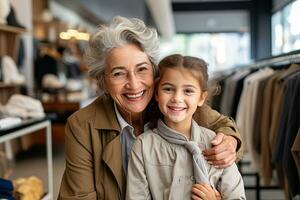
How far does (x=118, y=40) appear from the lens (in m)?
1.33

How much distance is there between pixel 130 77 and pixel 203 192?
45cm

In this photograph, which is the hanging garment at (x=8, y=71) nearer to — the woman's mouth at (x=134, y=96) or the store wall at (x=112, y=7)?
the store wall at (x=112, y=7)

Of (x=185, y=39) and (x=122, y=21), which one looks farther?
(x=185, y=39)

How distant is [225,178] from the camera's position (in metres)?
1.25

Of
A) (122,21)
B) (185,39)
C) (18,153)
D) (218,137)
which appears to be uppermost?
(185,39)

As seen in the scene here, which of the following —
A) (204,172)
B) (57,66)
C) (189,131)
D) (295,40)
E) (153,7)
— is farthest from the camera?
(153,7)

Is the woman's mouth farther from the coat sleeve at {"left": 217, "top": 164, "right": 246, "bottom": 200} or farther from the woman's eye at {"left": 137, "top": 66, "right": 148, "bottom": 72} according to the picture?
the coat sleeve at {"left": 217, "top": 164, "right": 246, "bottom": 200}

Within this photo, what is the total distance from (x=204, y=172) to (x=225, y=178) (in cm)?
7

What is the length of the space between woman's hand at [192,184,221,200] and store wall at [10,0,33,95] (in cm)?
445

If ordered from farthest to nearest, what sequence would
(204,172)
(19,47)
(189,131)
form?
(19,47), (189,131), (204,172)

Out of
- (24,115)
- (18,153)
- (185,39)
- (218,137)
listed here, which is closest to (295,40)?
(24,115)

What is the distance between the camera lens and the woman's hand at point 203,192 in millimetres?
1197

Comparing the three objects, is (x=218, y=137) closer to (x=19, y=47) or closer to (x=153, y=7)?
(x=19, y=47)

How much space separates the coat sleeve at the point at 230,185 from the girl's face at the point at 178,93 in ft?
0.75
